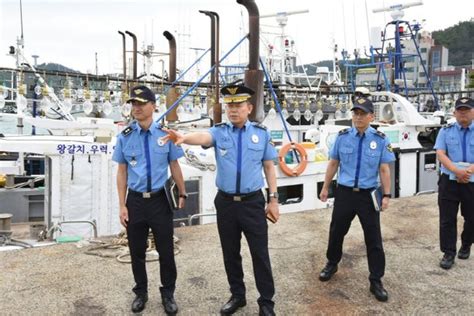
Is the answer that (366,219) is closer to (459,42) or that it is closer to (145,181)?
(145,181)

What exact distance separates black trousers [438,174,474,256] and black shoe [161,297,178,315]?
2.69 m

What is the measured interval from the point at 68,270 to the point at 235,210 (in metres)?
2.03

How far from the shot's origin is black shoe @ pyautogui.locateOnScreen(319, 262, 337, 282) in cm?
401

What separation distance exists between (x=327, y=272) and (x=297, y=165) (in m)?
3.81

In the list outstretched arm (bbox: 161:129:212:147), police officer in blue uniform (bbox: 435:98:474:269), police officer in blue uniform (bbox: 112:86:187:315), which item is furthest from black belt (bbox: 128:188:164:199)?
police officer in blue uniform (bbox: 435:98:474:269)

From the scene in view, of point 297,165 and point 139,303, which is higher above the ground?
point 297,165

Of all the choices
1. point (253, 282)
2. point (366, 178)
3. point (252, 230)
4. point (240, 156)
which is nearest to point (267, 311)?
point (252, 230)

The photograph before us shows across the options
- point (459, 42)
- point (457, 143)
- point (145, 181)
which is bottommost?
point (145, 181)

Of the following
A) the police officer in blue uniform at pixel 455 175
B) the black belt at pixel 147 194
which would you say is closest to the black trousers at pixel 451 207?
the police officer in blue uniform at pixel 455 175

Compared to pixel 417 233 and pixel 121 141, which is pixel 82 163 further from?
pixel 417 233

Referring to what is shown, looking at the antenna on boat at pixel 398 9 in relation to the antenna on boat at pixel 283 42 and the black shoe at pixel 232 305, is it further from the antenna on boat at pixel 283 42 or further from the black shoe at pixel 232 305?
the black shoe at pixel 232 305

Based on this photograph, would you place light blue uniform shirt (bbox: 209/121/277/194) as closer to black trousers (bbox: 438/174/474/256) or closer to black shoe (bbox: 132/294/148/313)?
black shoe (bbox: 132/294/148/313)

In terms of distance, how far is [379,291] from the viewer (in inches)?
144

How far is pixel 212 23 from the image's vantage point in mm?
8633
